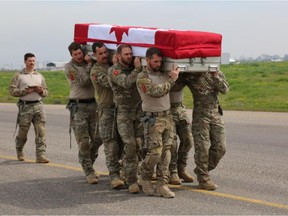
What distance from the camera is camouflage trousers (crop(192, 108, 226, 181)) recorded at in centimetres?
781

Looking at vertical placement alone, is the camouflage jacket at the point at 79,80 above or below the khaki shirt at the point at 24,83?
above

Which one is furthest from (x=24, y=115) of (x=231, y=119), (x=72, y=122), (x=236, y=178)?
(x=231, y=119)

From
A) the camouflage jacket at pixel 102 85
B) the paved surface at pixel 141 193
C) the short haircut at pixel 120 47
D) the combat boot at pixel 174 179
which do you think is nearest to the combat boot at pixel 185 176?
the paved surface at pixel 141 193

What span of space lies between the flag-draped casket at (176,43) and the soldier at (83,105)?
56cm

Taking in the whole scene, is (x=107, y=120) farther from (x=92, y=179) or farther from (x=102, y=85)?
(x=92, y=179)

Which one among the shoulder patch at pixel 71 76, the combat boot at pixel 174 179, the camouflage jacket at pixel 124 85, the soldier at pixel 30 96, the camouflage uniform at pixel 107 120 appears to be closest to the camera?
the camouflage jacket at pixel 124 85

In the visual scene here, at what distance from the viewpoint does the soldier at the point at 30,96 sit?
1077 centimetres

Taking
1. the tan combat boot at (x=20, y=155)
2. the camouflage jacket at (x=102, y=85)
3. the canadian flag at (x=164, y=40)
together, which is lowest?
the tan combat boot at (x=20, y=155)

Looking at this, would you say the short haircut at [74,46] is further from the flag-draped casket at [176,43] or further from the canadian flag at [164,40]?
the flag-draped casket at [176,43]

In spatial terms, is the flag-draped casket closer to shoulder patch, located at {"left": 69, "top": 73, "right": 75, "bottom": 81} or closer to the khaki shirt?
shoulder patch, located at {"left": 69, "top": 73, "right": 75, "bottom": 81}

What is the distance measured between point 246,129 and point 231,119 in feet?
8.41

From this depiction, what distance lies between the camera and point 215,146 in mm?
7891

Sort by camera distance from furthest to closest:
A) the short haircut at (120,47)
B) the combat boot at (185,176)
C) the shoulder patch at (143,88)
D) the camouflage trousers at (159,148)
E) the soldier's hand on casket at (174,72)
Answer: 1. the combat boot at (185,176)
2. the short haircut at (120,47)
3. the camouflage trousers at (159,148)
4. the shoulder patch at (143,88)
5. the soldier's hand on casket at (174,72)

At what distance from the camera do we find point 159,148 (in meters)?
7.43
